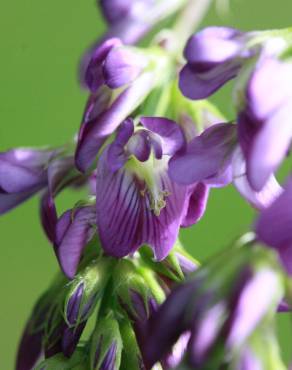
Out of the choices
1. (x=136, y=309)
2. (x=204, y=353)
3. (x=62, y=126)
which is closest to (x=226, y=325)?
(x=204, y=353)

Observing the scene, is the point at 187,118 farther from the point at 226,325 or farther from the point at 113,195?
the point at 226,325

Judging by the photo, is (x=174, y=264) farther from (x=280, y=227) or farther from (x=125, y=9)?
(x=125, y=9)

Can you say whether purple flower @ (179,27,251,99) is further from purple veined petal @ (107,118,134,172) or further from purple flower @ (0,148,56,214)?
purple flower @ (0,148,56,214)

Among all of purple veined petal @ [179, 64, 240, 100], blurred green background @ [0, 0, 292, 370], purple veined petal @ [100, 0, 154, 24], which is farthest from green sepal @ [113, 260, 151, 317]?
blurred green background @ [0, 0, 292, 370]

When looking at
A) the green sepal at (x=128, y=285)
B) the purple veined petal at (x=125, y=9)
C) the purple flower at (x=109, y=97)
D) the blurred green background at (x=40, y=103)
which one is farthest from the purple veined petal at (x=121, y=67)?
the blurred green background at (x=40, y=103)

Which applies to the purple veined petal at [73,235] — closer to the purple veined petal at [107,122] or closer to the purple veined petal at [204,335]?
the purple veined petal at [107,122]

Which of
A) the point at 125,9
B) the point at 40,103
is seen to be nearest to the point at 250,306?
the point at 125,9
